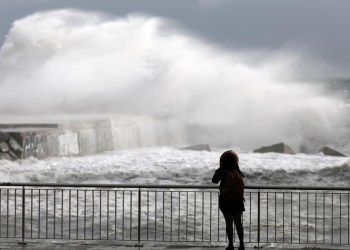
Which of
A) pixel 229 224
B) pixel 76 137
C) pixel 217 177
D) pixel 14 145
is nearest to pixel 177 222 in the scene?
pixel 229 224

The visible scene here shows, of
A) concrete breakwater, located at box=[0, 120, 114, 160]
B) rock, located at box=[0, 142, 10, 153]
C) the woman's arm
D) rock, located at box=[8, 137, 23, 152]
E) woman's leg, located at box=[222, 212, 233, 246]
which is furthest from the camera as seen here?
concrete breakwater, located at box=[0, 120, 114, 160]

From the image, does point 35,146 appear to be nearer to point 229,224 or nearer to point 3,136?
point 3,136

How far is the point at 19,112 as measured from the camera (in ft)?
134

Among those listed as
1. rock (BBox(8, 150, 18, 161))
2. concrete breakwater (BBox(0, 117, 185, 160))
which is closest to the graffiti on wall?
concrete breakwater (BBox(0, 117, 185, 160))

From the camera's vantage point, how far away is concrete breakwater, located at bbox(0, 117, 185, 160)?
76.4 ft

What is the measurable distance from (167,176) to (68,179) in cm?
339

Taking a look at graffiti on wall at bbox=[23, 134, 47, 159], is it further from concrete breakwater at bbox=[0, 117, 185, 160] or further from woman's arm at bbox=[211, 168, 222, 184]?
woman's arm at bbox=[211, 168, 222, 184]

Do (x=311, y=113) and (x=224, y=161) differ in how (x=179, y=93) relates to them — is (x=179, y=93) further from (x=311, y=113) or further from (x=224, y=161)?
(x=224, y=161)

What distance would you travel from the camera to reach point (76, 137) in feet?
87.1

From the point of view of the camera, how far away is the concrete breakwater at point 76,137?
23.3m

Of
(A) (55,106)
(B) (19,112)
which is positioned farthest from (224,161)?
(A) (55,106)

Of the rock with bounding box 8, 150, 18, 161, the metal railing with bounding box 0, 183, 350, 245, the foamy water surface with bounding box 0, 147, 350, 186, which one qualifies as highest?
the rock with bounding box 8, 150, 18, 161

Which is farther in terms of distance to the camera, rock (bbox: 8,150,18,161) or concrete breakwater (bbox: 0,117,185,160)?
concrete breakwater (bbox: 0,117,185,160)

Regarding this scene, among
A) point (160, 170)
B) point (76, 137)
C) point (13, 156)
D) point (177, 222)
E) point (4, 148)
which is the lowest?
point (177, 222)
